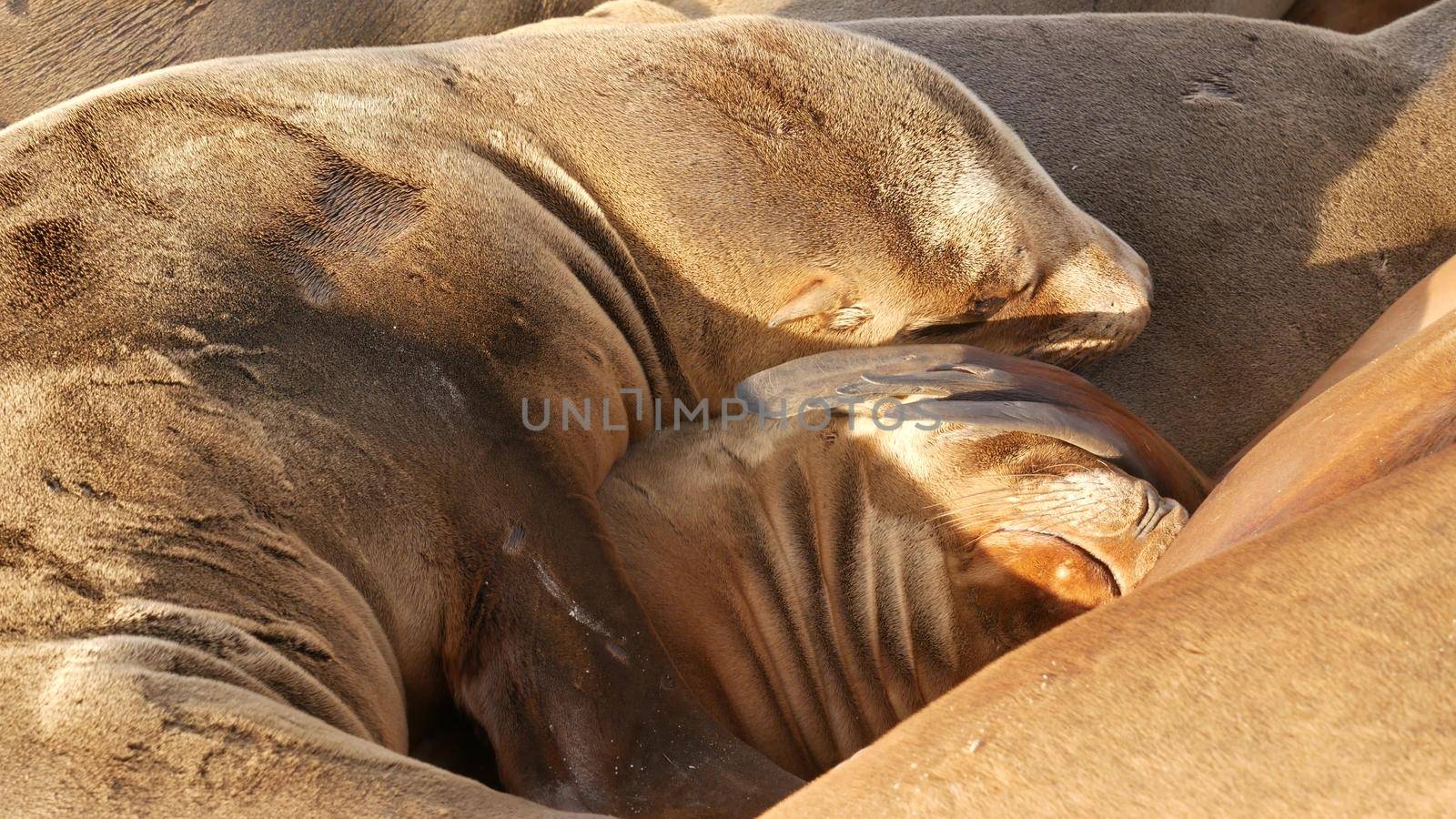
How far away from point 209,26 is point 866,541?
7.11 ft

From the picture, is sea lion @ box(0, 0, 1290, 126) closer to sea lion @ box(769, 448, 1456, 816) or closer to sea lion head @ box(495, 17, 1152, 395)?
sea lion head @ box(495, 17, 1152, 395)

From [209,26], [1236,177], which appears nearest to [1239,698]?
[1236,177]

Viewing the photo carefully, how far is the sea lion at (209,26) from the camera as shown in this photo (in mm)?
3127

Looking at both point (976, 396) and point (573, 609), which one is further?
point (976, 396)

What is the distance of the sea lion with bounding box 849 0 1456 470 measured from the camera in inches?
102

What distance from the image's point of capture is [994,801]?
1139 millimetres

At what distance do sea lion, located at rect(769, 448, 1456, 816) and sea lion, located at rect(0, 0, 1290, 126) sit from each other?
8.24 feet

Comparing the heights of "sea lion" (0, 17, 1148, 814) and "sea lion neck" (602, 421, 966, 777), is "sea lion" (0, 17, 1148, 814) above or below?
above

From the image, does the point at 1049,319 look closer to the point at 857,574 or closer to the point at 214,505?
the point at 857,574

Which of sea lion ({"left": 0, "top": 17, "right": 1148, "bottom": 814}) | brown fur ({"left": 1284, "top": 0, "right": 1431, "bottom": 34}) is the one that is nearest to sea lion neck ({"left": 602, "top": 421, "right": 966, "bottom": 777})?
sea lion ({"left": 0, "top": 17, "right": 1148, "bottom": 814})

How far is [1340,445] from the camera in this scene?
1.58 m

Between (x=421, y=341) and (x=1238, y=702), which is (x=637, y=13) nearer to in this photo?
(x=421, y=341)

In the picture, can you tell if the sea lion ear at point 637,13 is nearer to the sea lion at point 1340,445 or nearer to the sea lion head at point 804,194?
the sea lion head at point 804,194

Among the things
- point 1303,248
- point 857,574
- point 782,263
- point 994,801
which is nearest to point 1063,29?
point 1303,248
